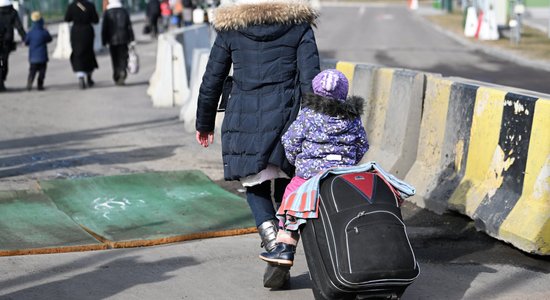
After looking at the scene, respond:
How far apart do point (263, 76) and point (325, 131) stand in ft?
1.93

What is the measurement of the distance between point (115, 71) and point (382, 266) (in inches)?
636

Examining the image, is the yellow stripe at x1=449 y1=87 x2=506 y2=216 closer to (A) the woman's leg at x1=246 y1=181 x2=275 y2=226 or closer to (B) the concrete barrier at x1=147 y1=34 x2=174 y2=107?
(A) the woman's leg at x1=246 y1=181 x2=275 y2=226

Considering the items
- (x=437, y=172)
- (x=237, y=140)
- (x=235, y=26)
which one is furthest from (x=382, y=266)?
(x=437, y=172)

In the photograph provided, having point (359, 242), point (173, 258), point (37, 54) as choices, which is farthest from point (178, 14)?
point (359, 242)

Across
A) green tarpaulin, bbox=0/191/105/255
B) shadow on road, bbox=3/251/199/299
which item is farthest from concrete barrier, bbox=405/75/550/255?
green tarpaulin, bbox=0/191/105/255

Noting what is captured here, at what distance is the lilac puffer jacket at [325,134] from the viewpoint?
556 centimetres

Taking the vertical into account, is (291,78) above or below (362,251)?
above

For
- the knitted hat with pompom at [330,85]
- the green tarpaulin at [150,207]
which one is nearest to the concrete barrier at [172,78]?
the green tarpaulin at [150,207]

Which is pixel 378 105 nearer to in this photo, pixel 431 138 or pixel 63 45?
pixel 431 138

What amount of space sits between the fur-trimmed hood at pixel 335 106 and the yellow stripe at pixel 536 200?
1749 mm

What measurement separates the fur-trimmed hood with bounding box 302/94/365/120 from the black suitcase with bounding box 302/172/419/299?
35 centimetres

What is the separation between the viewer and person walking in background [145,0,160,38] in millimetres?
40031

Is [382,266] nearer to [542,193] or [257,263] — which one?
[257,263]

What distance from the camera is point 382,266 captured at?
5.07m
